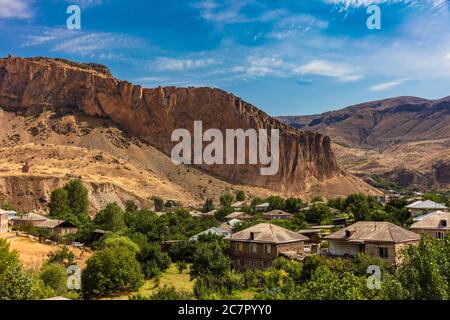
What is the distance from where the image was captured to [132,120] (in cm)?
12156

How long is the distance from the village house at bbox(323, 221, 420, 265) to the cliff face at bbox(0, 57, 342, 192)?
85110 millimetres

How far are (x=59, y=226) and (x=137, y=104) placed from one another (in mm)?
71444

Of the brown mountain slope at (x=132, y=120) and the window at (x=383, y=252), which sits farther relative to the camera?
the brown mountain slope at (x=132, y=120)

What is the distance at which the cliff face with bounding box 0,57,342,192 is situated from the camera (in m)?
121

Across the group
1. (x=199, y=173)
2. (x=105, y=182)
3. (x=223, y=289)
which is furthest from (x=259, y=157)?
(x=223, y=289)

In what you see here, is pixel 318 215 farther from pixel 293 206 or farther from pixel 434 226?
pixel 434 226

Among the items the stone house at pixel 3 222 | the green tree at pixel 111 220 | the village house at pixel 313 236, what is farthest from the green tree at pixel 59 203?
the village house at pixel 313 236

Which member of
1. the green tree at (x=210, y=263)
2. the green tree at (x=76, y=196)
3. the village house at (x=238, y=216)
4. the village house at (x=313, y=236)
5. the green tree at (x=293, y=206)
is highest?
the green tree at (x=76, y=196)

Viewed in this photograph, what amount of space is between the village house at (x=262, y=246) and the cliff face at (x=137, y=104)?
264ft

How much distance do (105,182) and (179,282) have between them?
54751mm

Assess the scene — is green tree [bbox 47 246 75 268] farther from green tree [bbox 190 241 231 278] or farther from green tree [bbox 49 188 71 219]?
green tree [bbox 49 188 71 219]

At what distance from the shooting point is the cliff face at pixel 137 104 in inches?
4754

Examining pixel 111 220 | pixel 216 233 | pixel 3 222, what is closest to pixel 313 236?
pixel 216 233

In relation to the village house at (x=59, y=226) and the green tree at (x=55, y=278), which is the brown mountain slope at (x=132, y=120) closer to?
the village house at (x=59, y=226)
